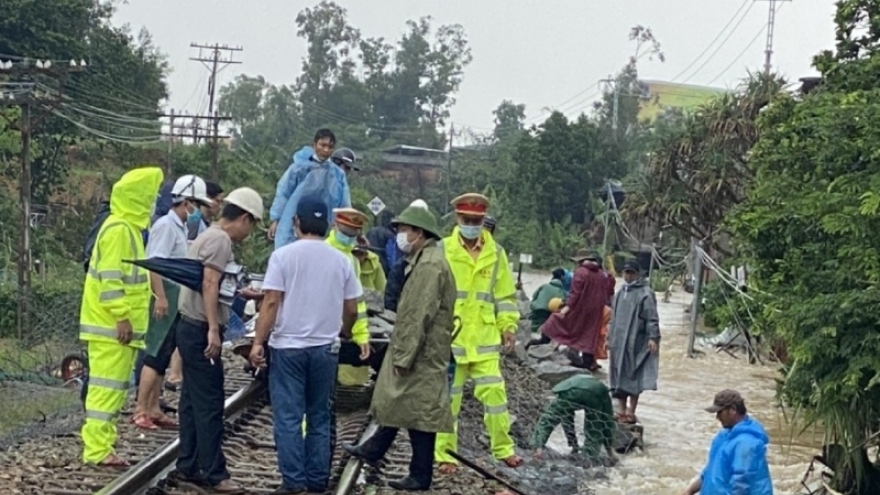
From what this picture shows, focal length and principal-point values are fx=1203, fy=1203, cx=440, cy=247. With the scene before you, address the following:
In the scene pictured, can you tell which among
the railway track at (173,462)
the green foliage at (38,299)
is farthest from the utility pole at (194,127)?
the railway track at (173,462)

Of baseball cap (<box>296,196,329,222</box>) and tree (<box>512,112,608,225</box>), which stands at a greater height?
tree (<box>512,112,608,225</box>)

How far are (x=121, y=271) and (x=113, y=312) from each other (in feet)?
0.84

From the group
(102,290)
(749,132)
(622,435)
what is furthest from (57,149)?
(102,290)

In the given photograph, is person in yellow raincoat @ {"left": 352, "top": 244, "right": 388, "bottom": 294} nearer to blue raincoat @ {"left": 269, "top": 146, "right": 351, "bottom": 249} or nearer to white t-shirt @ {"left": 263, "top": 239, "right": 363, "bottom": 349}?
blue raincoat @ {"left": 269, "top": 146, "right": 351, "bottom": 249}

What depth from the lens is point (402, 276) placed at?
7.67 metres

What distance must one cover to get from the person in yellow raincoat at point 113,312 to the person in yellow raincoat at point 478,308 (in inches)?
78.6

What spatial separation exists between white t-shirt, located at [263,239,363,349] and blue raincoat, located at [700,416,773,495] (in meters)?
2.46

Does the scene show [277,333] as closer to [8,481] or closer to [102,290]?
[102,290]

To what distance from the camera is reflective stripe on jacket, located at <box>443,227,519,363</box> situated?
8070 mm

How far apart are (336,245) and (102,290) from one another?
6.02 ft

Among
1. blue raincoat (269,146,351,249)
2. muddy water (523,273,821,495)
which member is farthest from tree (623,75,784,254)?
blue raincoat (269,146,351,249)

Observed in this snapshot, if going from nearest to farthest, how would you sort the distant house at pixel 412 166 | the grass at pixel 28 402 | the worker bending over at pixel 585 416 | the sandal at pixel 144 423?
the sandal at pixel 144 423 → the worker bending over at pixel 585 416 → the grass at pixel 28 402 → the distant house at pixel 412 166

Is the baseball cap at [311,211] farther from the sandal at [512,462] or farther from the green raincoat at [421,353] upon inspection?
the sandal at [512,462]

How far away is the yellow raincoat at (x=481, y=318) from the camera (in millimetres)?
8078
